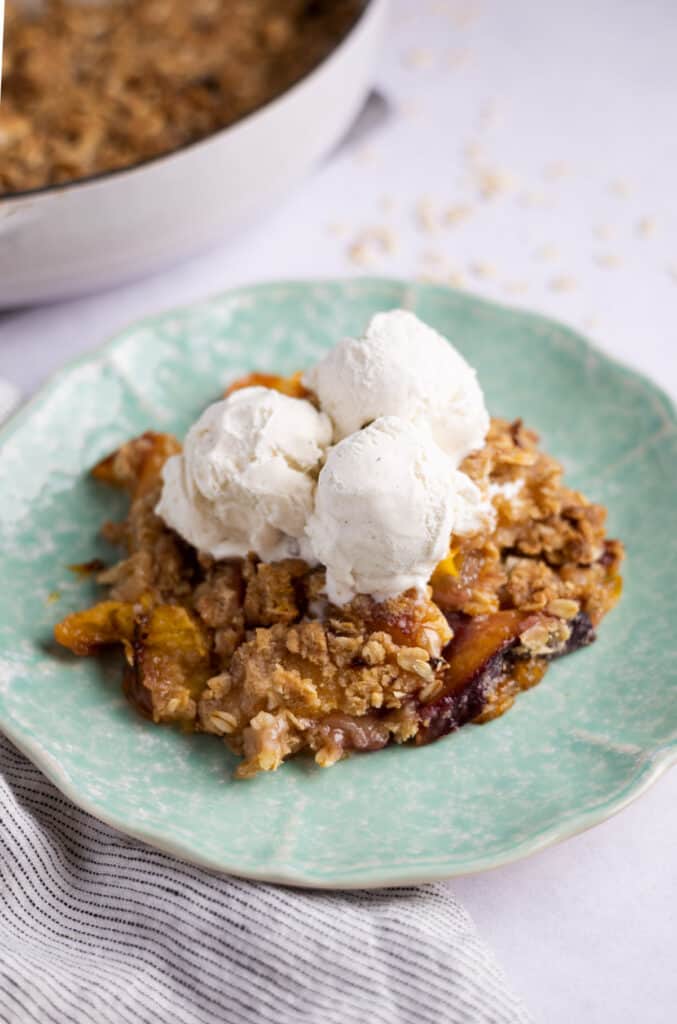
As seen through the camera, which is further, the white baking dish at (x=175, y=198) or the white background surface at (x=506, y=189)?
the white background surface at (x=506, y=189)

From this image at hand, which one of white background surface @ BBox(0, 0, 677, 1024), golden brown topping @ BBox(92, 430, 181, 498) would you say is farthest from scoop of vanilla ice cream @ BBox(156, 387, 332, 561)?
white background surface @ BBox(0, 0, 677, 1024)

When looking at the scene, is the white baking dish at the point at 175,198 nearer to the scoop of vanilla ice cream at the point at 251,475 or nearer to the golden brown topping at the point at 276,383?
the golden brown topping at the point at 276,383

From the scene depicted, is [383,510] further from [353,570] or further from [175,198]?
[175,198]

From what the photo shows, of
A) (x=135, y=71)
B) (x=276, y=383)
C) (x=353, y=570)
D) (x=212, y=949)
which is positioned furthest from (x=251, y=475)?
(x=135, y=71)

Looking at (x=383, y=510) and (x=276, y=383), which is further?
(x=276, y=383)

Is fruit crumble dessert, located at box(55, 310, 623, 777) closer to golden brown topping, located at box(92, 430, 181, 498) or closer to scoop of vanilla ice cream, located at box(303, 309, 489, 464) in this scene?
scoop of vanilla ice cream, located at box(303, 309, 489, 464)

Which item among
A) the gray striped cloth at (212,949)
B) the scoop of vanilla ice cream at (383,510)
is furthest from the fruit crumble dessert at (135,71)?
the gray striped cloth at (212,949)
